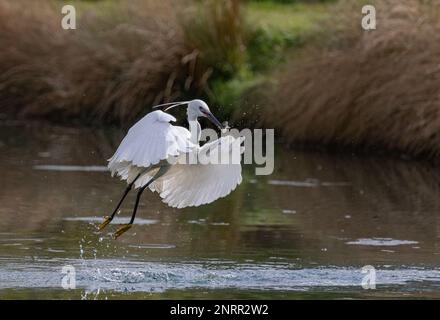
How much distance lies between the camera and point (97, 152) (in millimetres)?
16859

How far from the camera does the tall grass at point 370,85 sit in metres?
16.3

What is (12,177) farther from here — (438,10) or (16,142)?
(438,10)

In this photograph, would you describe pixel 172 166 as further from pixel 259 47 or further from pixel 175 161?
pixel 259 47

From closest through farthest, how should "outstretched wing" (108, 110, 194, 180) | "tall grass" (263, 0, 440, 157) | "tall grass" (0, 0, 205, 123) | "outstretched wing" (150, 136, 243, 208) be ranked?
"outstretched wing" (108, 110, 194, 180), "outstretched wing" (150, 136, 243, 208), "tall grass" (263, 0, 440, 157), "tall grass" (0, 0, 205, 123)

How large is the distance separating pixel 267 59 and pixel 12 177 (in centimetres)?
677

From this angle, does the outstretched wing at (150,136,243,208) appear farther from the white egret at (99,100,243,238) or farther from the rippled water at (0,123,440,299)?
the rippled water at (0,123,440,299)

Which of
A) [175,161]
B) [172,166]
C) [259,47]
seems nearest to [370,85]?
[259,47]

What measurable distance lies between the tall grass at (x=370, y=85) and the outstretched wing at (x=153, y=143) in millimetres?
7024

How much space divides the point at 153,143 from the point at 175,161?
0.84 m

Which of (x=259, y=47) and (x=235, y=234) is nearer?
(x=235, y=234)

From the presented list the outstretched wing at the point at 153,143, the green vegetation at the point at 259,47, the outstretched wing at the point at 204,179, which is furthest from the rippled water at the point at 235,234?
the green vegetation at the point at 259,47

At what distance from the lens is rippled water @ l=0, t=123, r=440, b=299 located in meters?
9.42

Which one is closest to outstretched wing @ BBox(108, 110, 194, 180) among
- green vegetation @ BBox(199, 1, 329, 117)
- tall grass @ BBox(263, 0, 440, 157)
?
tall grass @ BBox(263, 0, 440, 157)

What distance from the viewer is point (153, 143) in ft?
30.9
